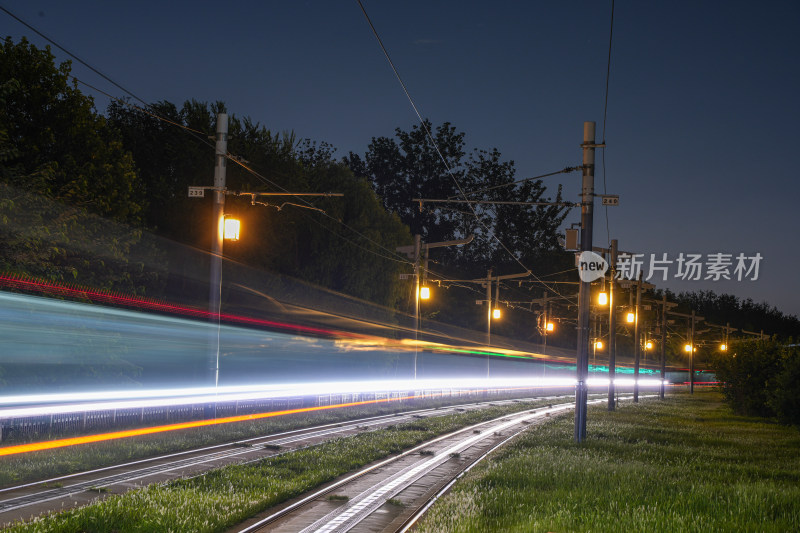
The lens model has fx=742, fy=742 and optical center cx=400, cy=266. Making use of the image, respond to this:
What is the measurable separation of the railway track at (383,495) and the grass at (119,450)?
4660 mm

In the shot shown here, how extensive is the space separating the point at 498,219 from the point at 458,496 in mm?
84718

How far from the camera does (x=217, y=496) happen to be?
11.1m


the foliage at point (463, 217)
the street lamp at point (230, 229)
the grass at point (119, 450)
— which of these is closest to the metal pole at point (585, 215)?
the grass at point (119, 450)

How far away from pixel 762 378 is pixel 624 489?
104 ft

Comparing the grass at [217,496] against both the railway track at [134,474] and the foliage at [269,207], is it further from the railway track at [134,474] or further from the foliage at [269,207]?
the foliage at [269,207]

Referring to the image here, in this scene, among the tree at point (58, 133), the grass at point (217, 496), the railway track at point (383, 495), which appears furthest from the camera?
the tree at point (58, 133)

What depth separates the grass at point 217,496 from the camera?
919cm

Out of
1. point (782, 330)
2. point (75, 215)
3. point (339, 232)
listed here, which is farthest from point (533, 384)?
point (782, 330)

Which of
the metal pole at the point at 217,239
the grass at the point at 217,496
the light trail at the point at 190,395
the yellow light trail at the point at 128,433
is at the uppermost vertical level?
the metal pole at the point at 217,239

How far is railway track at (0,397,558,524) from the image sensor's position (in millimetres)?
10598

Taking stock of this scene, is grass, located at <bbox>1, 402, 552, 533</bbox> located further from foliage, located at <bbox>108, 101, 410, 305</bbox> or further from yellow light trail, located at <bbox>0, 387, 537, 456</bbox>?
foliage, located at <bbox>108, 101, 410, 305</bbox>

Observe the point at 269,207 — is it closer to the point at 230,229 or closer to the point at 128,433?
the point at 230,229

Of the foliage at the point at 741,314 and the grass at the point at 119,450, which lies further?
the foliage at the point at 741,314

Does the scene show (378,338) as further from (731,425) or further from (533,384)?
(533,384)
